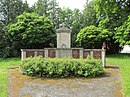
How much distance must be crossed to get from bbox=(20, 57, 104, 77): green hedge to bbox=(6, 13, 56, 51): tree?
856 cm

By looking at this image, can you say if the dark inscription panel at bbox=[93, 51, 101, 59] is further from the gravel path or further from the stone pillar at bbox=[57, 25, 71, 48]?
the gravel path

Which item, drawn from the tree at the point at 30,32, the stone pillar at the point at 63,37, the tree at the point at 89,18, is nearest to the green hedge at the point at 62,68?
the stone pillar at the point at 63,37

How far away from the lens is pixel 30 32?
19.1m

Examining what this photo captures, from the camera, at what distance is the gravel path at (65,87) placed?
7.48 m

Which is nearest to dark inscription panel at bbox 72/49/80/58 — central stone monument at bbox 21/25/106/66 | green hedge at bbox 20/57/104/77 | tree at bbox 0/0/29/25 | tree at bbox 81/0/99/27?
central stone monument at bbox 21/25/106/66

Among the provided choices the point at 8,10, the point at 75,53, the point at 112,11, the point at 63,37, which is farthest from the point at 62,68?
the point at 8,10

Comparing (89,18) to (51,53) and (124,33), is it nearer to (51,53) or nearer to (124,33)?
(124,33)

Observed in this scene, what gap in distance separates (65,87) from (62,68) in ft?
6.43

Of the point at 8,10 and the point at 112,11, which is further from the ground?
the point at 8,10

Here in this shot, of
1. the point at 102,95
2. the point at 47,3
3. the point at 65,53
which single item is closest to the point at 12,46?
the point at 47,3

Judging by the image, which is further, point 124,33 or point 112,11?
point 112,11

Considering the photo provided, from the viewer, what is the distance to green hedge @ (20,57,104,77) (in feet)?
33.8

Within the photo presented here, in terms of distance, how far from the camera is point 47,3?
25.5 m

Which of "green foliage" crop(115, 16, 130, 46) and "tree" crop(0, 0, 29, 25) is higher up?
"tree" crop(0, 0, 29, 25)
